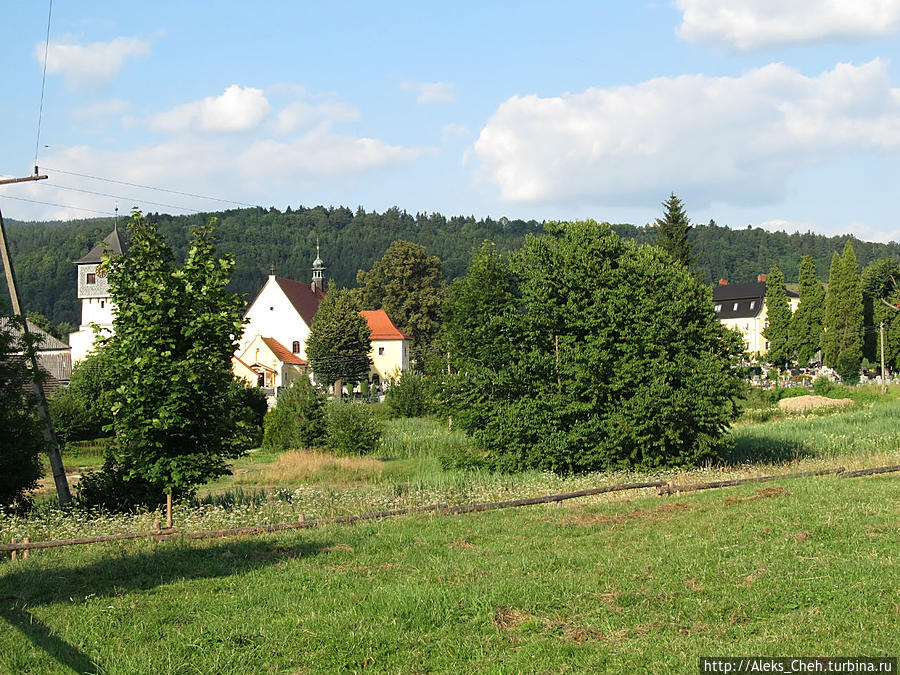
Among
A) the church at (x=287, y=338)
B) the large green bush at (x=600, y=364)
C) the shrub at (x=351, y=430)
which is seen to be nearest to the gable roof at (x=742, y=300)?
the church at (x=287, y=338)

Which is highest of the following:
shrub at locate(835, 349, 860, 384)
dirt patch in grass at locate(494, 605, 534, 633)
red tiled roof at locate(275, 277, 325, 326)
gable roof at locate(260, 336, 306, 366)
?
red tiled roof at locate(275, 277, 325, 326)

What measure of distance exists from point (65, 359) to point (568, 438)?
57553 mm

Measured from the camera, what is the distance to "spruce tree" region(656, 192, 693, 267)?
51.1m

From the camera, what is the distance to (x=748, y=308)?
118m

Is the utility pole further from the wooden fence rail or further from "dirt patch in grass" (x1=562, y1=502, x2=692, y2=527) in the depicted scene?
"dirt patch in grass" (x1=562, y1=502, x2=692, y2=527)

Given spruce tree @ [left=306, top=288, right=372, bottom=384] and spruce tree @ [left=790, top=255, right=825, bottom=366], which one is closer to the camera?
spruce tree @ [left=306, top=288, right=372, bottom=384]

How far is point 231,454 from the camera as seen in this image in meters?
16.5

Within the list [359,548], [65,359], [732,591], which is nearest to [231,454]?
[359,548]

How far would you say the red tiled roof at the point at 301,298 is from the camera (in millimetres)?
84938

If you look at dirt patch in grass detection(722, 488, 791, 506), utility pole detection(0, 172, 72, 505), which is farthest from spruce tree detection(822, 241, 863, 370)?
utility pole detection(0, 172, 72, 505)

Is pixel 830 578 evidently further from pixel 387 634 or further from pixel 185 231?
pixel 185 231

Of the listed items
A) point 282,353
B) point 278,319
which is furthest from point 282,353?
point 278,319

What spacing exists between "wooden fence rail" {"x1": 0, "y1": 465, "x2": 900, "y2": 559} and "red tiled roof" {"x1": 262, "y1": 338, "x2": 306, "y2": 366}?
6207 centimetres

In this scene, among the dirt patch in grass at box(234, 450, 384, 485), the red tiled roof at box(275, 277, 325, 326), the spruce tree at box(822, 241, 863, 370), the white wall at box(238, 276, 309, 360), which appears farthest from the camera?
the red tiled roof at box(275, 277, 325, 326)
